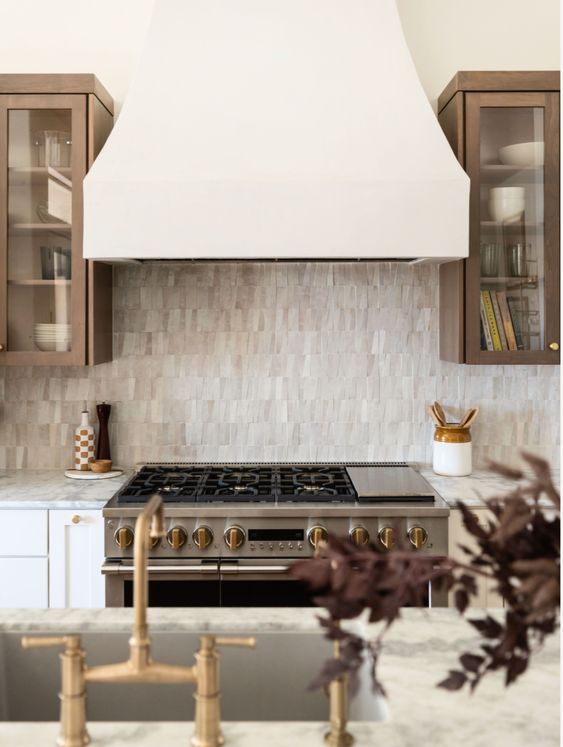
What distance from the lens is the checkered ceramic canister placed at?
3172 millimetres

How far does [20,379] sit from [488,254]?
1.97 m

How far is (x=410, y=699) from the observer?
1197 mm

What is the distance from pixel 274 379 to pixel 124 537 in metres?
1.02

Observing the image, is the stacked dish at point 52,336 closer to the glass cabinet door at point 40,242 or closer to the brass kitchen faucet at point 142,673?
the glass cabinet door at point 40,242

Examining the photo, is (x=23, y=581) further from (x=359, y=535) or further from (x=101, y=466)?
(x=359, y=535)

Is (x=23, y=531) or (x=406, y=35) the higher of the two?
(x=406, y=35)

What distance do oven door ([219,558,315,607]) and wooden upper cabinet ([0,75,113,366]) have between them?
950 mm

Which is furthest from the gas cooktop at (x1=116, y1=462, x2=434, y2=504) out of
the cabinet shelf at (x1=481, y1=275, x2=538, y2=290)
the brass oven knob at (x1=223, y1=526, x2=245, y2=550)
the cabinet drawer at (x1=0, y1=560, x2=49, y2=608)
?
the cabinet shelf at (x1=481, y1=275, x2=538, y2=290)

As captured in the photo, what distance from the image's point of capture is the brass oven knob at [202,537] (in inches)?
103

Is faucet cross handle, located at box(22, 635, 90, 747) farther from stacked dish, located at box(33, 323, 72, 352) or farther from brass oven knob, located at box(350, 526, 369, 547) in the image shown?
stacked dish, located at box(33, 323, 72, 352)

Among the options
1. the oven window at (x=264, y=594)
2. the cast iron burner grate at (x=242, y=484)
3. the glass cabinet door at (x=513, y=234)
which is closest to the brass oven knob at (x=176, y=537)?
the cast iron burner grate at (x=242, y=484)

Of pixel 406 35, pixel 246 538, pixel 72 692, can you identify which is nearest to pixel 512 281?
pixel 406 35

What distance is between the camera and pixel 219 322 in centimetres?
329

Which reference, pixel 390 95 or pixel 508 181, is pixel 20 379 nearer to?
pixel 390 95
